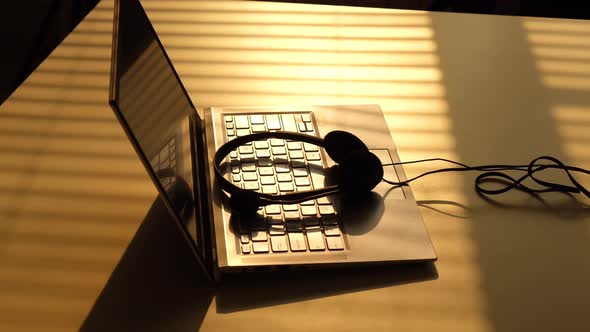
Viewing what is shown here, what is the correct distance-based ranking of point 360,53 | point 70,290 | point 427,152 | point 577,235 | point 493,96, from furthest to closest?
1. point 360,53
2. point 493,96
3. point 427,152
4. point 577,235
5. point 70,290

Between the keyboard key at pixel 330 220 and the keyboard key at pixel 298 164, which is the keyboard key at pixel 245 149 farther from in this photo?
the keyboard key at pixel 330 220

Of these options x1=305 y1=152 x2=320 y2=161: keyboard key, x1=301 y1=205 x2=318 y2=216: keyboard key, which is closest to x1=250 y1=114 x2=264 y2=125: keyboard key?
x1=305 y1=152 x2=320 y2=161: keyboard key

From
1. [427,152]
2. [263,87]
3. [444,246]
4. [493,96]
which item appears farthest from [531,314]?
[263,87]

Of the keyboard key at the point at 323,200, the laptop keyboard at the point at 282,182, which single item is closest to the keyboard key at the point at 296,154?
the laptop keyboard at the point at 282,182

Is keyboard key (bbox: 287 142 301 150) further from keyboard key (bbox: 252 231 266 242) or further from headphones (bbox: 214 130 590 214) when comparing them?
keyboard key (bbox: 252 231 266 242)

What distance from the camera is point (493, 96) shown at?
3.73 feet

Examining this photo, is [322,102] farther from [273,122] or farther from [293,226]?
[293,226]

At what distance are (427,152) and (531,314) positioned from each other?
0.30 meters

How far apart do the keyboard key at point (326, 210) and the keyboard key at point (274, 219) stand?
0.05 m

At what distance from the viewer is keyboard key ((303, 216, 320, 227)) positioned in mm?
874

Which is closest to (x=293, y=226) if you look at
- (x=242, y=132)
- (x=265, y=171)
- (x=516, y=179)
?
(x=265, y=171)

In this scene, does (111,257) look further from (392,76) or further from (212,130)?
(392,76)

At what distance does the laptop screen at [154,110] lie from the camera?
2.36 ft

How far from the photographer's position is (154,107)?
2.73ft
